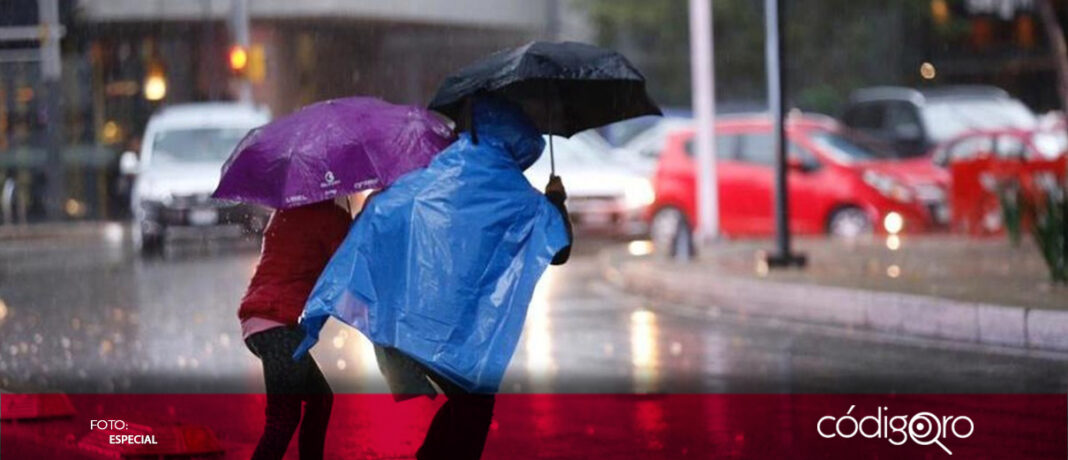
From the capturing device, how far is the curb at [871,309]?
12805 mm

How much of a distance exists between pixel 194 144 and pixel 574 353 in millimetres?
15073

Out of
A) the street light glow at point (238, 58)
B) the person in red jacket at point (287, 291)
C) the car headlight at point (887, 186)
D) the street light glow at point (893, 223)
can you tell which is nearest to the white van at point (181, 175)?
the car headlight at point (887, 186)

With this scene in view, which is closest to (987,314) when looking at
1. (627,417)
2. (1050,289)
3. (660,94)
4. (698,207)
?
(1050,289)

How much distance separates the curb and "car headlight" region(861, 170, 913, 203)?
→ 20.7 feet

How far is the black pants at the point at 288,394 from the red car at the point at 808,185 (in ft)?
53.6

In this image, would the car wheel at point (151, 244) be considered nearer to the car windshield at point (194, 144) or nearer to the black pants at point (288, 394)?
the car windshield at point (194, 144)

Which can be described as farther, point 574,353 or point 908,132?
point 908,132

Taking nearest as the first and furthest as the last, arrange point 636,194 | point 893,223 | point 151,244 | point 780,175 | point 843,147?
point 780,175, point 893,223, point 843,147, point 636,194, point 151,244

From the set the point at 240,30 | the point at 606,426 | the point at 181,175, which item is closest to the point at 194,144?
the point at 181,175

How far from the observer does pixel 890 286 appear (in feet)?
50.3

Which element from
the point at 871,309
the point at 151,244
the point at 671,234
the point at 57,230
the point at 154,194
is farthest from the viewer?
the point at 57,230

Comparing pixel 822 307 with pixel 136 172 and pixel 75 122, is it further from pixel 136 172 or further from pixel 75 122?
pixel 75 122

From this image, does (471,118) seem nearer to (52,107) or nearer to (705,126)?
(705,126)

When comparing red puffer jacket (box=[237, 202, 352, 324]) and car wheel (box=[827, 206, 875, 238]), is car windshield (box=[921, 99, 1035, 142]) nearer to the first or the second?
car wheel (box=[827, 206, 875, 238])
